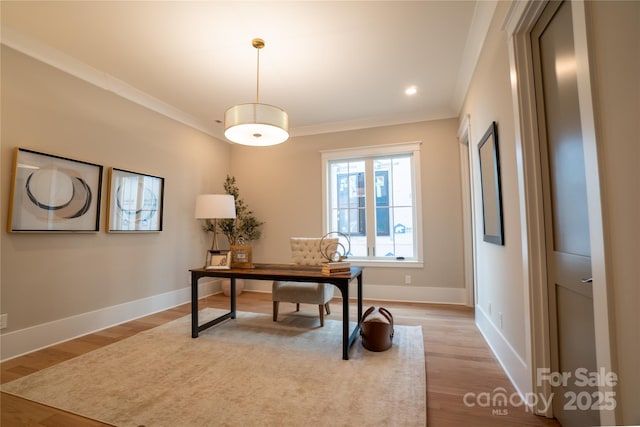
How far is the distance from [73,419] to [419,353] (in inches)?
93.3

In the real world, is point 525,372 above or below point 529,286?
below

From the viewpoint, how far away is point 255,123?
2.29 m

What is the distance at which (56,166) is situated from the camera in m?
2.67

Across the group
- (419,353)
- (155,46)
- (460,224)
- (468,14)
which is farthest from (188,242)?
(468,14)

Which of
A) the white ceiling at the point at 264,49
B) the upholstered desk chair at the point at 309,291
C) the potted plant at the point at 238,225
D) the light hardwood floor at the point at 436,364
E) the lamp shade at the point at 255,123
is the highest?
the white ceiling at the point at 264,49

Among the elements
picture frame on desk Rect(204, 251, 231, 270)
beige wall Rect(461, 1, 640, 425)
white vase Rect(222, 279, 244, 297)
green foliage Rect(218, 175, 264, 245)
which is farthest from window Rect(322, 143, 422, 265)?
beige wall Rect(461, 1, 640, 425)

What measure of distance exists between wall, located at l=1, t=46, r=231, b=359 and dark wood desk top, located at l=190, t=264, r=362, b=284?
124 cm

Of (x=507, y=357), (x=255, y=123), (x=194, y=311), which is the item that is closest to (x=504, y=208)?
(x=507, y=357)

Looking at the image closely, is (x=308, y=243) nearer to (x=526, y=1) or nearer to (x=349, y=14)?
(x=349, y=14)

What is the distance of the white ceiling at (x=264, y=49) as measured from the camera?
221 centimetres

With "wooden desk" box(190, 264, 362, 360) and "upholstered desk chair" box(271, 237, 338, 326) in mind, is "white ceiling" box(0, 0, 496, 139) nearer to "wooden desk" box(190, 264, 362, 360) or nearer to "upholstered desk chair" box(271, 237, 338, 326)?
"upholstered desk chair" box(271, 237, 338, 326)

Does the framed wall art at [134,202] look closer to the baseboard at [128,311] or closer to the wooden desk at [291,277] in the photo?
the baseboard at [128,311]

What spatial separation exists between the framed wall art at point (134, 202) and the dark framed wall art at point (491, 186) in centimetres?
383

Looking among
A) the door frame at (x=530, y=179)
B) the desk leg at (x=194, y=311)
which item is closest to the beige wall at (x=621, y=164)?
the door frame at (x=530, y=179)
